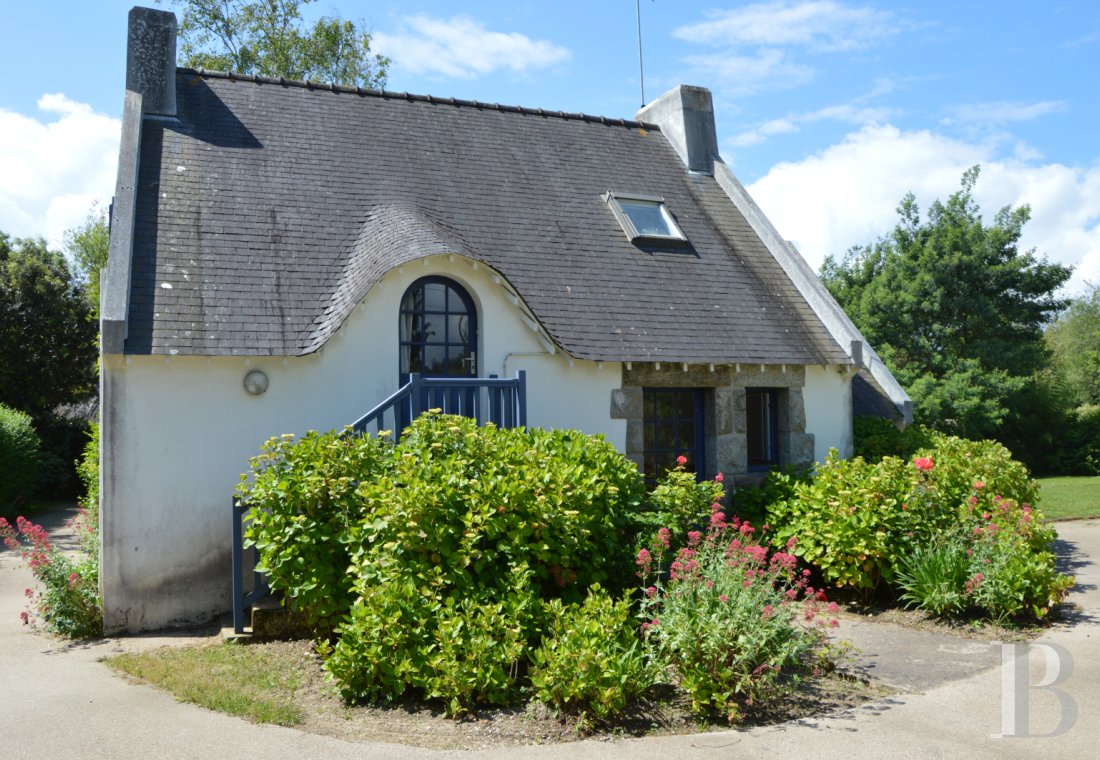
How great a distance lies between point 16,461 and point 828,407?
52.5ft

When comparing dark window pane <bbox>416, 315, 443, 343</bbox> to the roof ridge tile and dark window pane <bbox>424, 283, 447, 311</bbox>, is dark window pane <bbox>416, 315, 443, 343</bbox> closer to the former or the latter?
dark window pane <bbox>424, 283, 447, 311</bbox>

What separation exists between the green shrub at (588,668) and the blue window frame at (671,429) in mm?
4976

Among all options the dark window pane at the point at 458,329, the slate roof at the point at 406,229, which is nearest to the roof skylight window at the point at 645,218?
the slate roof at the point at 406,229

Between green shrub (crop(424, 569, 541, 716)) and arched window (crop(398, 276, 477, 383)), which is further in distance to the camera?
arched window (crop(398, 276, 477, 383))

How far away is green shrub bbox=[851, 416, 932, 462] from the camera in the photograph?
11500 millimetres

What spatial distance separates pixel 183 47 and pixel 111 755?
2281 centimetres

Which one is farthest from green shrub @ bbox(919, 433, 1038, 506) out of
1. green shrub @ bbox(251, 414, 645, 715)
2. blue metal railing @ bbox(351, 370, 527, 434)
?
blue metal railing @ bbox(351, 370, 527, 434)

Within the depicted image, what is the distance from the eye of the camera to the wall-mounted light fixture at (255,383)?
8.55m

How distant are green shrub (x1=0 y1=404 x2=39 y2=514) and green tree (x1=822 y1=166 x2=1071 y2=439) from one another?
835 inches

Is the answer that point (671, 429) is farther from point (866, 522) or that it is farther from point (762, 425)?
point (866, 522)

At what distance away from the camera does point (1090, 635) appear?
23.9ft

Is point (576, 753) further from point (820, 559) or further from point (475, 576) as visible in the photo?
point (820, 559)

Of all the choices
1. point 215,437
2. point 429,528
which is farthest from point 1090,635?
point 215,437

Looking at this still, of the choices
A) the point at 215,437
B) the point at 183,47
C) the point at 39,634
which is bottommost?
the point at 39,634
